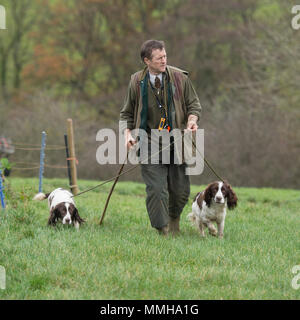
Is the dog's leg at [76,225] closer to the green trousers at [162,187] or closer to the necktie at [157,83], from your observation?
the green trousers at [162,187]


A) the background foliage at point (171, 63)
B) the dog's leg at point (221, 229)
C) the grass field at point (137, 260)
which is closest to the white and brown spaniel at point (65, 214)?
the grass field at point (137, 260)

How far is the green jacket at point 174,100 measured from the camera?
7.29 meters

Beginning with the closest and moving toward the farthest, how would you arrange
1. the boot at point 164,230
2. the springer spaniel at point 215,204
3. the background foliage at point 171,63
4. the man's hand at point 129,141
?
the man's hand at point 129,141 → the boot at point 164,230 → the springer spaniel at point 215,204 → the background foliage at point 171,63

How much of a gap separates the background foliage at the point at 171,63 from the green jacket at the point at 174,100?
654 inches

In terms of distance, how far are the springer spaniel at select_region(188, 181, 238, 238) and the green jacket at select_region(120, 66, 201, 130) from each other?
0.98m

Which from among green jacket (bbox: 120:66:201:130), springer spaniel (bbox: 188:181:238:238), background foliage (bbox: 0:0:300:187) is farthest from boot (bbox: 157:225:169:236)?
background foliage (bbox: 0:0:300:187)

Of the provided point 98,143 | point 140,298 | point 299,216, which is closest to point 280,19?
point 98,143

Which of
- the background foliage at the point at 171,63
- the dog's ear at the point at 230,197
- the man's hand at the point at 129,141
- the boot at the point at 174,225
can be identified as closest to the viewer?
the man's hand at the point at 129,141

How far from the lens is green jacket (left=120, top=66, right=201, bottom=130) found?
729 cm

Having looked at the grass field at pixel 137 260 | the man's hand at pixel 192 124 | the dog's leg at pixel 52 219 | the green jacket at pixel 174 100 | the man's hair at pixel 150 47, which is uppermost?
the man's hair at pixel 150 47

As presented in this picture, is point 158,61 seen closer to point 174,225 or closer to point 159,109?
point 159,109

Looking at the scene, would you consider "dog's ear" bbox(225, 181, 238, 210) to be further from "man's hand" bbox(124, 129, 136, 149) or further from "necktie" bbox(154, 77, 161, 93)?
"necktie" bbox(154, 77, 161, 93)

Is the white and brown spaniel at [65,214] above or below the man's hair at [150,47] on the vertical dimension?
below

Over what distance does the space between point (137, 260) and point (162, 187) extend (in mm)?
1527
